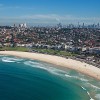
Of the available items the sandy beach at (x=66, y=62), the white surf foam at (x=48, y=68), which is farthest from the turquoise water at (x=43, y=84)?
the sandy beach at (x=66, y=62)

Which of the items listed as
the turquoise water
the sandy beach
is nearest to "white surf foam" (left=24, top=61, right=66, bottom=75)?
the turquoise water

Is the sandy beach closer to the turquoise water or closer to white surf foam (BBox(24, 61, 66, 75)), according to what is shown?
the turquoise water

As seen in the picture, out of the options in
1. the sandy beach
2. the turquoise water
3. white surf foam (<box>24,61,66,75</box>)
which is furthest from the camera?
white surf foam (<box>24,61,66,75</box>)

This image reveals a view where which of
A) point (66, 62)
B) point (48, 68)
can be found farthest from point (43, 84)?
point (66, 62)

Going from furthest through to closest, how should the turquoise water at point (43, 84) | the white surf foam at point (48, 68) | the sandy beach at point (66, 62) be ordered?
the white surf foam at point (48, 68)
the sandy beach at point (66, 62)
the turquoise water at point (43, 84)

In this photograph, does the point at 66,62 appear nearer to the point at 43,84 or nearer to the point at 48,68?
the point at 48,68

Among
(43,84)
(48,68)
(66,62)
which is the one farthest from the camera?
(66,62)

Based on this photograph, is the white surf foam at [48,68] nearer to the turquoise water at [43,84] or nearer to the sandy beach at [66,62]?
the turquoise water at [43,84]
